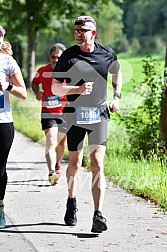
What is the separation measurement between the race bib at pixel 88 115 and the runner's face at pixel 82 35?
633 mm

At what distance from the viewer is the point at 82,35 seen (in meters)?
7.30

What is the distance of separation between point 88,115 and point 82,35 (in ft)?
2.52

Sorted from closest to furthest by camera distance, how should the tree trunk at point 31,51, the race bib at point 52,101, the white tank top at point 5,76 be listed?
the white tank top at point 5,76 < the race bib at point 52,101 < the tree trunk at point 31,51

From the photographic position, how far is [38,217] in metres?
8.12

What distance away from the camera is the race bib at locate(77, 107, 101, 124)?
24.1 feet

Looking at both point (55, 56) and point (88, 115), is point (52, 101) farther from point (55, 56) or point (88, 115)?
point (88, 115)

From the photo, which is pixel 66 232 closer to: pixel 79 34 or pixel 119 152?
pixel 79 34

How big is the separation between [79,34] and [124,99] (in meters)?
8.21

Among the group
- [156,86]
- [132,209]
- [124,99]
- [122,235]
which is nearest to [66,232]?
[122,235]

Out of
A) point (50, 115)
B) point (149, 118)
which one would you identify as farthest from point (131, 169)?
point (149, 118)

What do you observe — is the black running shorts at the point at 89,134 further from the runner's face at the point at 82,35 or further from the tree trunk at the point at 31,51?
the tree trunk at the point at 31,51

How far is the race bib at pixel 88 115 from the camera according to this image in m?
7.36

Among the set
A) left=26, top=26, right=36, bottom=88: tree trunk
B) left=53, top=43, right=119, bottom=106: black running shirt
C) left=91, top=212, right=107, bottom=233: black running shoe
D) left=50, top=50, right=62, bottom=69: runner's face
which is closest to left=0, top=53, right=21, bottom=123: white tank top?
left=53, top=43, right=119, bottom=106: black running shirt

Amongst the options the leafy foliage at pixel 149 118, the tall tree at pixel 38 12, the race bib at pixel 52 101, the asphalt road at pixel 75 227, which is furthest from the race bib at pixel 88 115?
the tall tree at pixel 38 12
